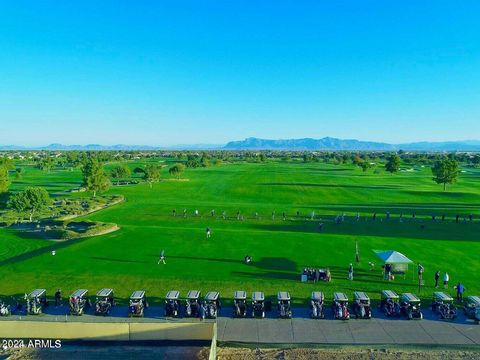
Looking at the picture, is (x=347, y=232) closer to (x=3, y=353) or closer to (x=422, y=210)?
(x=422, y=210)

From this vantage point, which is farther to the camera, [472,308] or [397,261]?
[397,261]

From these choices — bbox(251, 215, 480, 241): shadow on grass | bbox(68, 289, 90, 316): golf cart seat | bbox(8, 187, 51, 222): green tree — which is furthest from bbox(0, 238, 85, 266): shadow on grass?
bbox(251, 215, 480, 241): shadow on grass

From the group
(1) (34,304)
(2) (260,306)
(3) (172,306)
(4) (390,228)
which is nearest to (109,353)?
(3) (172,306)

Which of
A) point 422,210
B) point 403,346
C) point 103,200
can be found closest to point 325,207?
point 422,210

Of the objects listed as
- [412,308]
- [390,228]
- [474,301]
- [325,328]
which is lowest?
[390,228]

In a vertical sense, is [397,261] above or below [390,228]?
above

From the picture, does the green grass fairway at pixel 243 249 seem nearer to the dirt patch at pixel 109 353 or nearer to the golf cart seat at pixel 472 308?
the golf cart seat at pixel 472 308

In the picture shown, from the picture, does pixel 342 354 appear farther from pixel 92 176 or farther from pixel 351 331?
pixel 92 176
